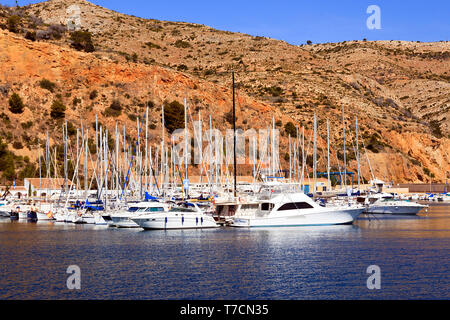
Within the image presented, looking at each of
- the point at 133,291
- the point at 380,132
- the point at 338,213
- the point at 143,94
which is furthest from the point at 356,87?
the point at 133,291

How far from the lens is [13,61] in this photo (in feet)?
331

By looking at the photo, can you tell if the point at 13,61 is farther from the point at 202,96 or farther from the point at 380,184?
the point at 380,184

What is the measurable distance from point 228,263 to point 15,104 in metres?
71.7

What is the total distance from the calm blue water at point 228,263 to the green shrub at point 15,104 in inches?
2014

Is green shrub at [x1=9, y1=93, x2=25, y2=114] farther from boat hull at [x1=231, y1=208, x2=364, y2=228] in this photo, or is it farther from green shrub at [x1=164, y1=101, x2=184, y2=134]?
boat hull at [x1=231, y1=208, x2=364, y2=228]

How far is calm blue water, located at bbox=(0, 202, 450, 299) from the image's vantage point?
24938mm

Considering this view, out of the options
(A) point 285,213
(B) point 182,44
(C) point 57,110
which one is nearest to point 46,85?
(C) point 57,110

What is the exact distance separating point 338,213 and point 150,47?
10382 centimetres

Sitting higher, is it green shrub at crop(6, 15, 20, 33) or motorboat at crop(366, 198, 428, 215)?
green shrub at crop(6, 15, 20, 33)

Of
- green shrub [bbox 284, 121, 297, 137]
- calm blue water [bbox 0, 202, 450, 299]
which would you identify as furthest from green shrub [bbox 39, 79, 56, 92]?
calm blue water [bbox 0, 202, 450, 299]

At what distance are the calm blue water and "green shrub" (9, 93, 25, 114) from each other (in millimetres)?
51151
